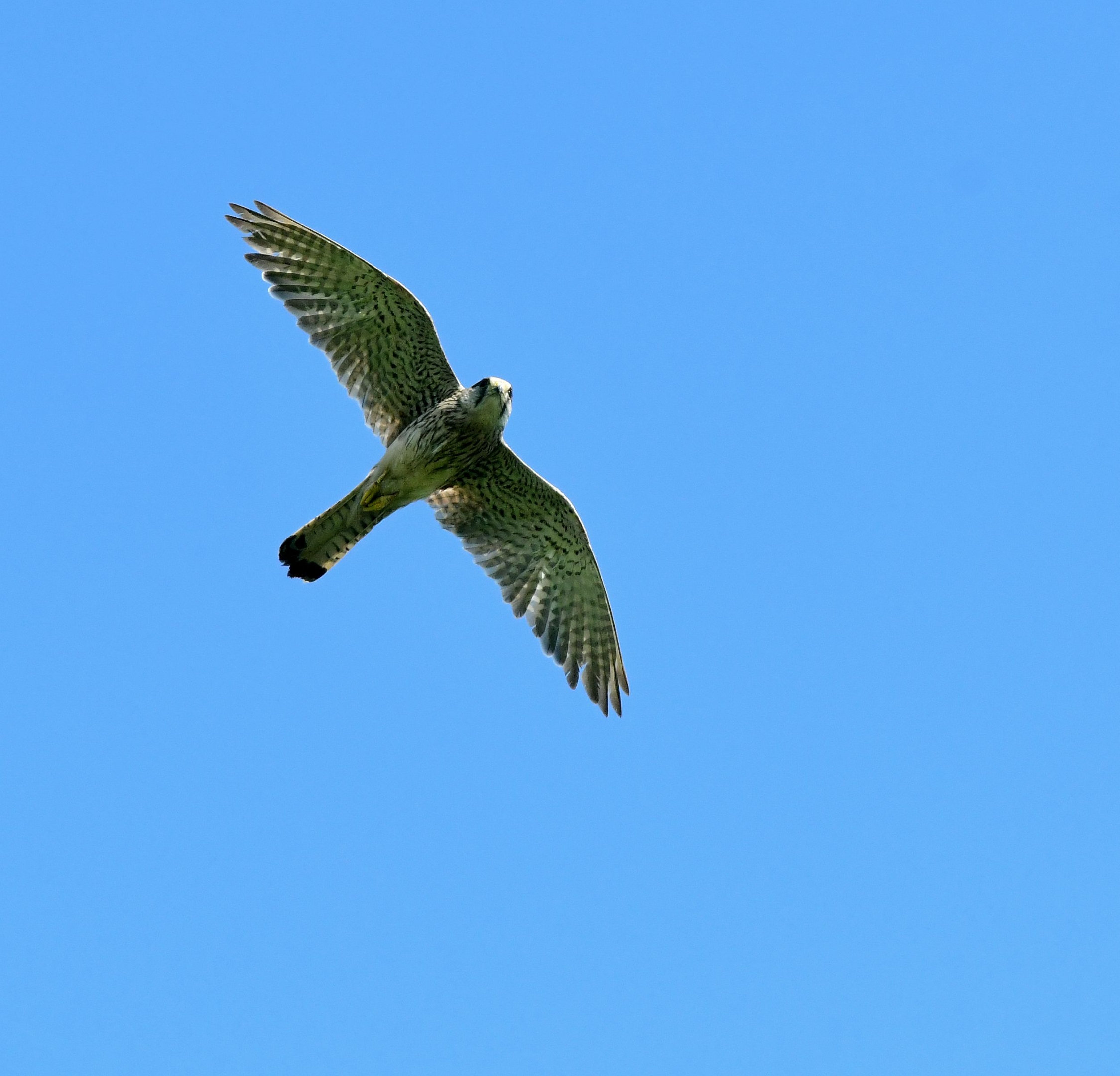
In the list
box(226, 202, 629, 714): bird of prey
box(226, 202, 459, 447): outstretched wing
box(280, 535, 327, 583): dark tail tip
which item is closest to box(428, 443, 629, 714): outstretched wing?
box(226, 202, 629, 714): bird of prey

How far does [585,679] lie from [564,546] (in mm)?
1279

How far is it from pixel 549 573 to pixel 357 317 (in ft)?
10.2

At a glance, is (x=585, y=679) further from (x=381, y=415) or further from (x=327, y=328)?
(x=327, y=328)

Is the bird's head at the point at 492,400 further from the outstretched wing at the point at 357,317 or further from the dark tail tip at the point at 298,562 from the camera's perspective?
the dark tail tip at the point at 298,562

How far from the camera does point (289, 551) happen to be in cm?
1259

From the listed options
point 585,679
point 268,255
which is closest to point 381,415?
point 268,255

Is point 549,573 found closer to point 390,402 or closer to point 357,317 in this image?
point 390,402

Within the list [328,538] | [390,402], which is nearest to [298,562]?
[328,538]

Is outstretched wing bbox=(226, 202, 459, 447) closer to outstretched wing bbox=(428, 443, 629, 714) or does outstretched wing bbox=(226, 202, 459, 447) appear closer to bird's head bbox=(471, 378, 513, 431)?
bird's head bbox=(471, 378, 513, 431)

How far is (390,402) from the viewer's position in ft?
42.7

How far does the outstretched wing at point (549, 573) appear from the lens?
1380 cm

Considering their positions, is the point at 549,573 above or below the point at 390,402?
above

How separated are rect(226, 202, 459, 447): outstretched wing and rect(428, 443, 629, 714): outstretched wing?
116 centimetres

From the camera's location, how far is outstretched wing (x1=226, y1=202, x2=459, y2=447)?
12.5 m
